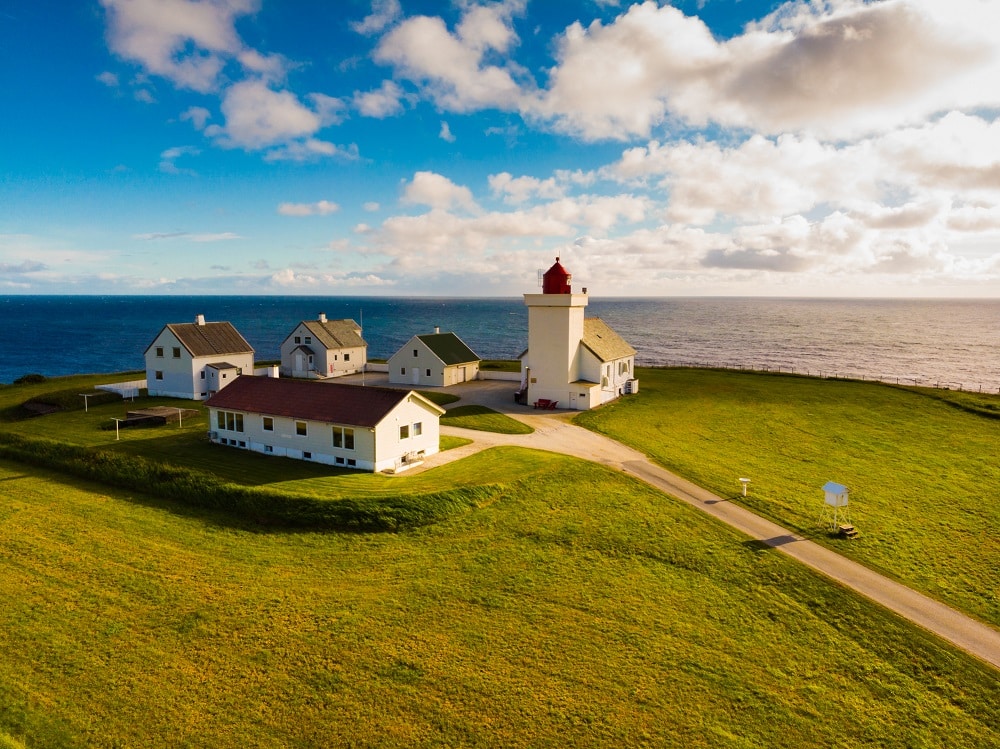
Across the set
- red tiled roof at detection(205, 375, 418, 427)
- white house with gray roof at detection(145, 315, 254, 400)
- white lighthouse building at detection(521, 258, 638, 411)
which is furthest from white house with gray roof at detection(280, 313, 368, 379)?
red tiled roof at detection(205, 375, 418, 427)

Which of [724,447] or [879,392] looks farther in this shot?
[879,392]

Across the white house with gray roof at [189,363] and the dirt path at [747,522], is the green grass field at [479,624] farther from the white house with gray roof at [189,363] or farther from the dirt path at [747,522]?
the white house with gray roof at [189,363]

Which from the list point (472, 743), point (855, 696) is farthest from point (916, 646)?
point (472, 743)

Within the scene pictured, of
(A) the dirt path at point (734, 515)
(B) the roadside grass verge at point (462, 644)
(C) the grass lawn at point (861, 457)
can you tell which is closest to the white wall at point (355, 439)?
(A) the dirt path at point (734, 515)

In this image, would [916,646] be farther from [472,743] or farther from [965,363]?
[965,363]

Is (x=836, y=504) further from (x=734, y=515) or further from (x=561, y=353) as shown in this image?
(x=561, y=353)

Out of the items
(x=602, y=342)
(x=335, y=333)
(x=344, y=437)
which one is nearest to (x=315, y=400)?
(x=344, y=437)

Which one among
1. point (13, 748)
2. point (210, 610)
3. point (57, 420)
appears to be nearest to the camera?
point (13, 748)
